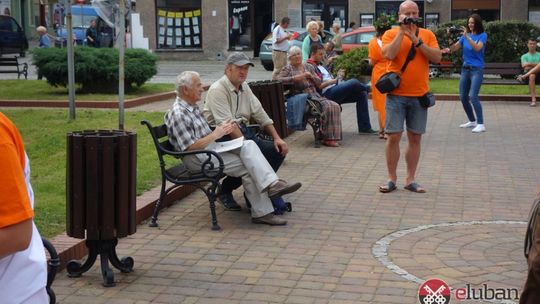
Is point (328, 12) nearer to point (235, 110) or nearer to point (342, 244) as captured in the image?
point (235, 110)

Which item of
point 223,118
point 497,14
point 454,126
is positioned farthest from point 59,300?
point 497,14

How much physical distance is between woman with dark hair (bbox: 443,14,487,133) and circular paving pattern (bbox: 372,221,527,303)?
6.11 m

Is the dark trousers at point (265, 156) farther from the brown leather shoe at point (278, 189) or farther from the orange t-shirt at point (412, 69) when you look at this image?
the orange t-shirt at point (412, 69)

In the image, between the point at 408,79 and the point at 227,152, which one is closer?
the point at 227,152

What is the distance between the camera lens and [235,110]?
7.85 metres

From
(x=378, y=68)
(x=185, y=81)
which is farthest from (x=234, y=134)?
(x=378, y=68)

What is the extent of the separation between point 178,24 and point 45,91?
23001 mm

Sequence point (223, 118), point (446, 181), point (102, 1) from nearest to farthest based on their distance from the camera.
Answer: point (223, 118) < point (446, 181) < point (102, 1)

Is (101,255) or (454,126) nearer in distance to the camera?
(101,255)

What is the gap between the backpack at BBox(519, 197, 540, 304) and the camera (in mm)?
3316

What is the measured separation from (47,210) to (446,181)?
4.35 metres

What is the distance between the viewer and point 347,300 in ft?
17.2

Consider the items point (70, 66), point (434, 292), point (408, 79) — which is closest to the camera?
point (434, 292)

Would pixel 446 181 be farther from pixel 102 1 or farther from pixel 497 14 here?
pixel 497 14
